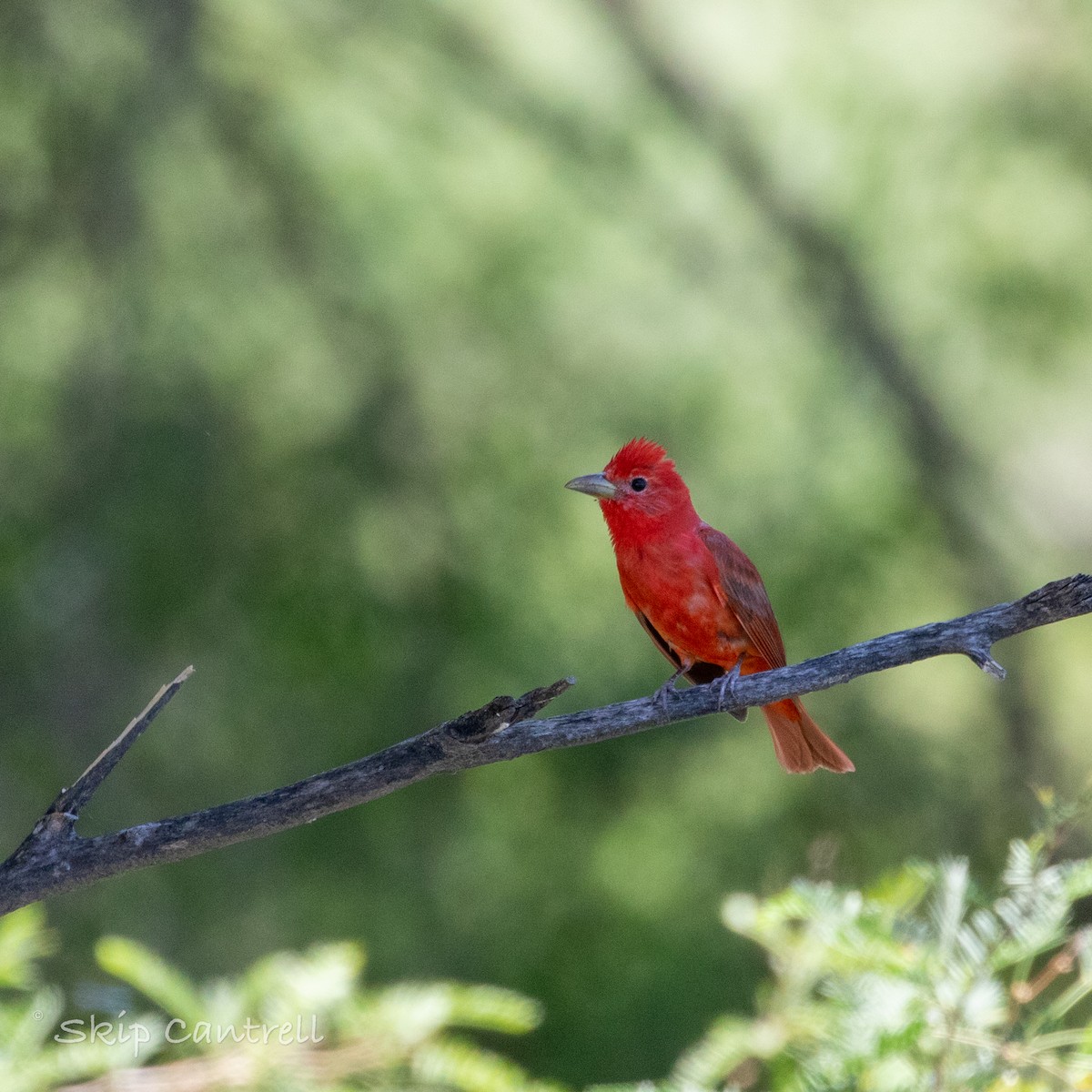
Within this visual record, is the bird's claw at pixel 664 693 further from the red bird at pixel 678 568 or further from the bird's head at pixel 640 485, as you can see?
the bird's head at pixel 640 485

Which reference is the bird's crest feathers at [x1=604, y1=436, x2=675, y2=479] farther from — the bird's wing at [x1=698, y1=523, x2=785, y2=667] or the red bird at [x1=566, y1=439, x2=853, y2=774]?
the bird's wing at [x1=698, y1=523, x2=785, y2=667]

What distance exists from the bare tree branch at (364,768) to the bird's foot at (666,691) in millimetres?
217

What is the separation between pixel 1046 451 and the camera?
5035mm

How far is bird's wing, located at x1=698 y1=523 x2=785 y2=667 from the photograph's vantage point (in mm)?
3168

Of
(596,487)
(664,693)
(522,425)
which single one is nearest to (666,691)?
(664,693)

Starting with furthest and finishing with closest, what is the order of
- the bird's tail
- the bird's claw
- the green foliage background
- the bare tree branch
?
the green foliage background
the bird's tail
the bird's claw
the bare tree branch

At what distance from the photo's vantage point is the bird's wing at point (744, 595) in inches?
125

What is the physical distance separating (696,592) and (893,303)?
7.70 ft

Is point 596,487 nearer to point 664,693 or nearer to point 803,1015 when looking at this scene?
point 664,693

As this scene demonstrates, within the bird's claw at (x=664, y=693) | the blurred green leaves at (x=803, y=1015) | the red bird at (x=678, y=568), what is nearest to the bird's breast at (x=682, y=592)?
the red bird at (x=678, y=568)

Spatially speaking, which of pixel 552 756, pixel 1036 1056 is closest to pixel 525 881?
pixel 552 756

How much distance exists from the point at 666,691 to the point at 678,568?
1.37ft

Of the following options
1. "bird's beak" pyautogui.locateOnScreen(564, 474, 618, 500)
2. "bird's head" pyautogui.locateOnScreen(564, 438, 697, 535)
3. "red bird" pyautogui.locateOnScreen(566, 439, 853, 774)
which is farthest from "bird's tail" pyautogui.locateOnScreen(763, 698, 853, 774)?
"bird's beak" pyautogui.locateOnScreen(564, 474, 618, 500)

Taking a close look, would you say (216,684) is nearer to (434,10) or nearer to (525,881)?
(525,881)
